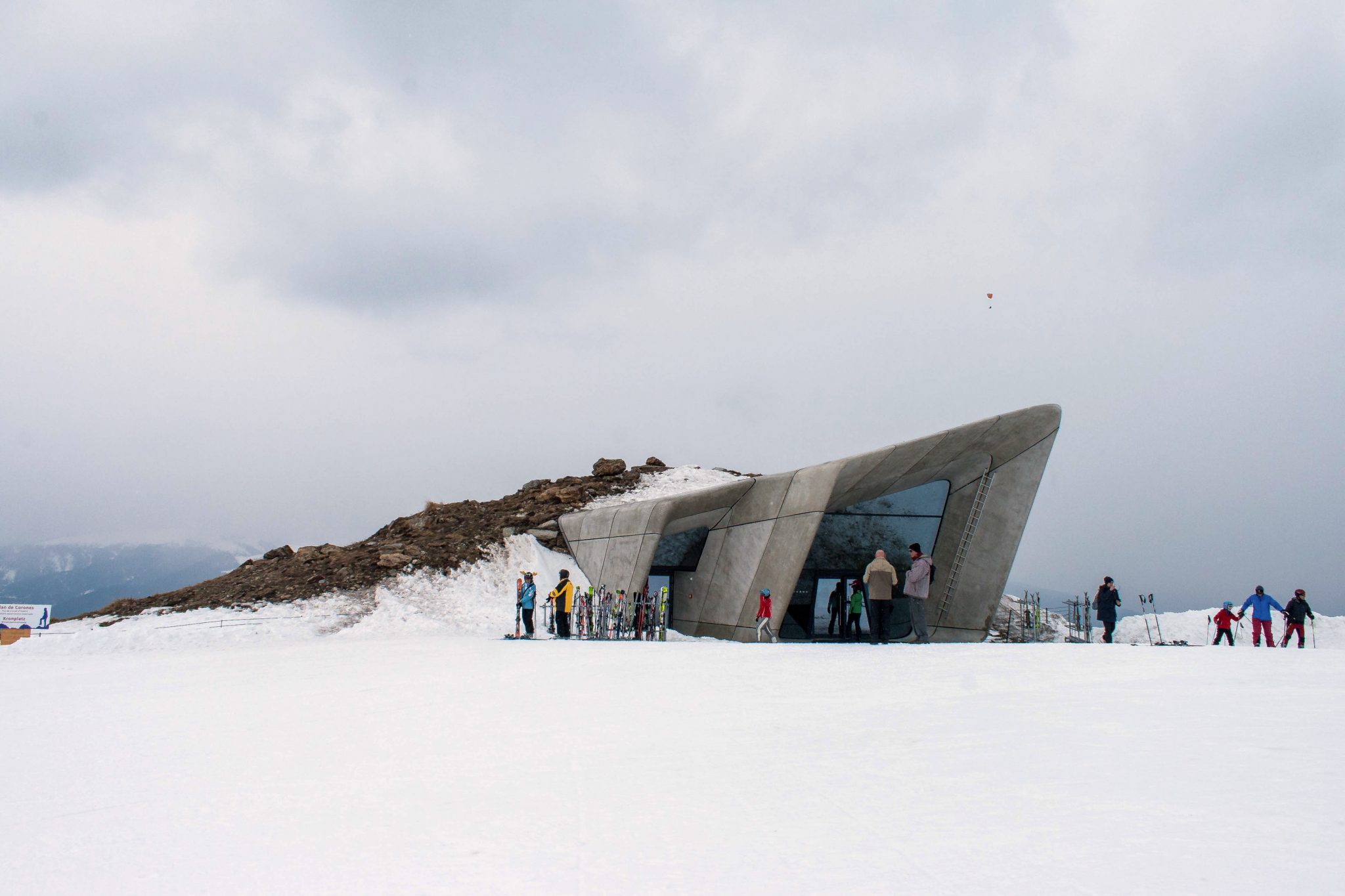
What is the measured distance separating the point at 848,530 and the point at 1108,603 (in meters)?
5.00

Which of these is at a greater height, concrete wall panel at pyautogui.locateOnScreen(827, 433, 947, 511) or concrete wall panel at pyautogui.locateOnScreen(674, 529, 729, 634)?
concrete wall panel at pyautogui.locateOnScreen(827, 433, 947, 511)

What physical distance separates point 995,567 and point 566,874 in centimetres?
1539

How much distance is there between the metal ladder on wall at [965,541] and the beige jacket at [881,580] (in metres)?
5.11

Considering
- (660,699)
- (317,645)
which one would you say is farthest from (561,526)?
(660,699)

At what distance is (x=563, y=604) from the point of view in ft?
49.3

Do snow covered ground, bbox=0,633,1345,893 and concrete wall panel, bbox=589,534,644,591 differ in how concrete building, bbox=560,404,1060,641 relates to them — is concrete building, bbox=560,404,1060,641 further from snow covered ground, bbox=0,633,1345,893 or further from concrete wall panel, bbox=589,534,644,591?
snow covered ground, bbox=0,633,1345,893

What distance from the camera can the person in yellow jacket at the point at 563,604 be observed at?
591 inches

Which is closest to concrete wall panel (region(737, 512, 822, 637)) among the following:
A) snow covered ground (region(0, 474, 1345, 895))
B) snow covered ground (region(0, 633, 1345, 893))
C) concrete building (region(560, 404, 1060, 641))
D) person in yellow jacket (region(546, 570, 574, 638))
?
concrete building (region(560, 404, 1060, 641))

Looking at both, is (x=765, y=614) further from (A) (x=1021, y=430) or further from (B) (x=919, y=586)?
(A) (x=1021, y=430)

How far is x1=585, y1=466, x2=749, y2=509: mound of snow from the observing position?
24.5 meters

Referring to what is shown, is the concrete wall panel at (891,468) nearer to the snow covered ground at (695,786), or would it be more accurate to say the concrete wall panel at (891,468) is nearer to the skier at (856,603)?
the skier at (856,603)

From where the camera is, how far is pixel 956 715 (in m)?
5.68

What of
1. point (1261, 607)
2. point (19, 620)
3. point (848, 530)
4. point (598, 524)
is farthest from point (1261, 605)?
point (19, 620)

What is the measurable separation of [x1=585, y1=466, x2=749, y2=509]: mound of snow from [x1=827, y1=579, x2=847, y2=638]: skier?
5618 millimetres
